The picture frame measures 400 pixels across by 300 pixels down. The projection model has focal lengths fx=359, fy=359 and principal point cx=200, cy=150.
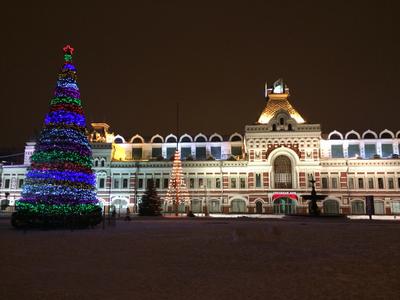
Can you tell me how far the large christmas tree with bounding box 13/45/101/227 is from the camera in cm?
2409

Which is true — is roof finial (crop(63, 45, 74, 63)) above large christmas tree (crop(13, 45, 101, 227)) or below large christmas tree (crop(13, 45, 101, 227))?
above

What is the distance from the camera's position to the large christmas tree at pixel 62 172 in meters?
24.1

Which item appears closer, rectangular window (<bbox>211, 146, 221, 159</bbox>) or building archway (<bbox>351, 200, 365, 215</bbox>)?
building archway (<bbox>351, 200, 365, 215</bbox>)

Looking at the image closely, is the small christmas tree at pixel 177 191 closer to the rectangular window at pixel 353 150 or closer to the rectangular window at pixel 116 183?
the rectangular window at pixel 116 183

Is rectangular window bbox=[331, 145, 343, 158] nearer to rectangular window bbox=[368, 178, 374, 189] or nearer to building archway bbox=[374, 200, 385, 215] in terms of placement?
rectangular window bbox=[368, 178, 374, 189]

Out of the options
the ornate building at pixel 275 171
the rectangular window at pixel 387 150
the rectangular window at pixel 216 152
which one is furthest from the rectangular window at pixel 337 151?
the rectangular window at pixel 216 152

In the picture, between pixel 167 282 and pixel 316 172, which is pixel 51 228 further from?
pixel 316 172

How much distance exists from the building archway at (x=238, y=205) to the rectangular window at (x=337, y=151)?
1691cm

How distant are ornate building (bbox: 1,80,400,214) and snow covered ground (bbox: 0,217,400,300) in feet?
128

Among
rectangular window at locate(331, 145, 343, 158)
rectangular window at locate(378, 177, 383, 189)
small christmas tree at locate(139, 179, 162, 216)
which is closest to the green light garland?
small christmas tree at locate(139, 179, 162, 216)

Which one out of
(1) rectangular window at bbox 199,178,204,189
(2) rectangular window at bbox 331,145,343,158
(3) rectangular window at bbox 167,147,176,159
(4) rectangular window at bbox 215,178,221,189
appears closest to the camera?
(4) rectangular window at bbox 215,178,221,189

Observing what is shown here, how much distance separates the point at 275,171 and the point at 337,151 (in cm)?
1168

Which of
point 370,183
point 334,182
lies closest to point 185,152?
point 334,182

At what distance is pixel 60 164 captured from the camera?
24812mm
